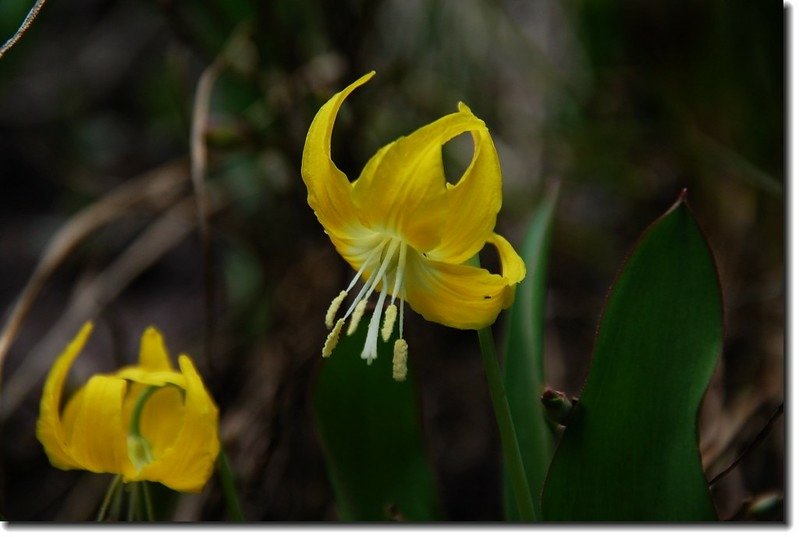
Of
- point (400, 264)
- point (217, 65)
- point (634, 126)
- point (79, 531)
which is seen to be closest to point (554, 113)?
point (634, 126)

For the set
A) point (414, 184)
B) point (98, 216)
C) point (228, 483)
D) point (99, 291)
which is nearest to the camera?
point (414, 184)

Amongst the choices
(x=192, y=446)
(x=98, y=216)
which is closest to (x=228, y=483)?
(x=192, y=446)

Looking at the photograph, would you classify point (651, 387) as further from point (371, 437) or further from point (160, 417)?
point (160, 417)

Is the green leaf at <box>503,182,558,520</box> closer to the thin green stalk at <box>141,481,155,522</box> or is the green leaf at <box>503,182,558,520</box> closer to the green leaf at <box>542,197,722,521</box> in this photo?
the green leaf at <box>542,197,722,521</box>

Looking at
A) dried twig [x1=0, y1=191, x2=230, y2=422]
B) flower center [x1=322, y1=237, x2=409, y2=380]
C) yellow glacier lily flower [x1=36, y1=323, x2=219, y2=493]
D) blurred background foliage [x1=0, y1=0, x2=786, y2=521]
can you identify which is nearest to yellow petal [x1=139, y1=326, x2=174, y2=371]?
yellow glacier lily flower [x1=36, y1=323, x2=219, y2=493]

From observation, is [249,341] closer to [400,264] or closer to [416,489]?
[416,489]

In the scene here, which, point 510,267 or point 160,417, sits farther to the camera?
point 160,417

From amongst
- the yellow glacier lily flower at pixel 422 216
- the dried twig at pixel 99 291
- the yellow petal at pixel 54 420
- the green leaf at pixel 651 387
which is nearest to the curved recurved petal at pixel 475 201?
the yellow glacier lily flower at pixel 422 216
